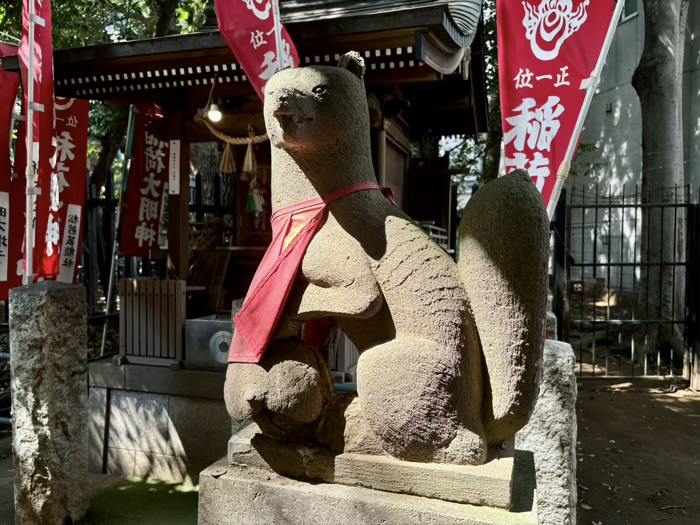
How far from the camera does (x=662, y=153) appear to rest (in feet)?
25.4

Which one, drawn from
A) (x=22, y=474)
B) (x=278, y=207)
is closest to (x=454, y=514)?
(x=278, y=207)

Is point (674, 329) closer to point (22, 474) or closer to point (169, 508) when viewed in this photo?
point (169, 508)

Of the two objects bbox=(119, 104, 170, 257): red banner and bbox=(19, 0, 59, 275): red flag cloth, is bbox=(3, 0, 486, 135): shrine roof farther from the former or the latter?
bbox=(19, 0, 59, 275): red flag cloth

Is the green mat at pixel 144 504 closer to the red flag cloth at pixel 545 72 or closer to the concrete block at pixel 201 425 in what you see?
the concrete block at pixel 201 425

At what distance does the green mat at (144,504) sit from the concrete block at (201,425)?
33 centimetres

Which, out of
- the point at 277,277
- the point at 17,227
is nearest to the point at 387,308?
the point at 277,277

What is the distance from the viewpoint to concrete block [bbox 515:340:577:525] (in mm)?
2732

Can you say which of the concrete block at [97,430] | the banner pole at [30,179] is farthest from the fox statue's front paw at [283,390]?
the concrete block at [97,430]

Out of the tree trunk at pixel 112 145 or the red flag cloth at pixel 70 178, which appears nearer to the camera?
the red flag cloth at pixel 70 178

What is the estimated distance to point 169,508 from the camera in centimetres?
409

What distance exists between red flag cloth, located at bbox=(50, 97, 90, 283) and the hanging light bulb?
117 centimetres

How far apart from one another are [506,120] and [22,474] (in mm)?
3825

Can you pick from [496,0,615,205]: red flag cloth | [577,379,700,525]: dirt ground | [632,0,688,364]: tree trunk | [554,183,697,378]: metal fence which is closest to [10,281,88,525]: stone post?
[496,0,615,205]: red flag cloth

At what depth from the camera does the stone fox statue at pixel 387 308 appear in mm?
1578
